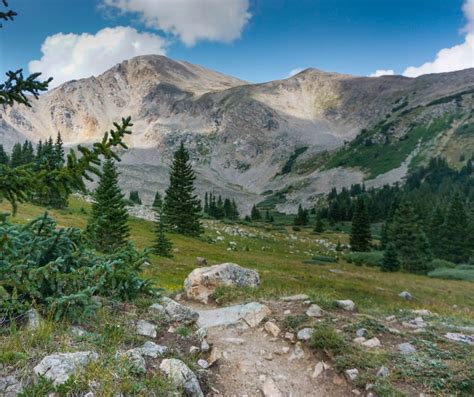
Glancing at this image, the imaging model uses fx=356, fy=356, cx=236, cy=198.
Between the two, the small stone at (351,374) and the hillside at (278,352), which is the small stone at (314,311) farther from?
the small stone at (351,374)

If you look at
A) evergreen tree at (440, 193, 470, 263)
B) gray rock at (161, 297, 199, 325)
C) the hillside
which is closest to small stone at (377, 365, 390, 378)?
the hillside

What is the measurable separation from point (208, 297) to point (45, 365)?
8398 millimetres

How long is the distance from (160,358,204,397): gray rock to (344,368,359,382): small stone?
9.45 ft

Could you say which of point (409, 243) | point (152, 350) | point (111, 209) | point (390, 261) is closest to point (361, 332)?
point (152, 350)

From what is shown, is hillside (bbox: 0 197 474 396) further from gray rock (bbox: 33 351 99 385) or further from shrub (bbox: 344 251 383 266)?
shrub (bbox: 344 251 383 266)

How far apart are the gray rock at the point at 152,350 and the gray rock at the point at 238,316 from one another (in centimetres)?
269

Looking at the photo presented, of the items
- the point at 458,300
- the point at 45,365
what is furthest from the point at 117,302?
the point at 458,300

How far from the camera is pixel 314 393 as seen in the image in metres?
6.84

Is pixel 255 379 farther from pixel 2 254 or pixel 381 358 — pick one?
pixel 2 254

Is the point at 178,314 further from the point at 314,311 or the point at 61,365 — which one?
the point at 61,365

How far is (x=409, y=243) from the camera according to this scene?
55.9m

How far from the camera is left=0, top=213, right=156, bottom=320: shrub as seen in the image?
6.37 m

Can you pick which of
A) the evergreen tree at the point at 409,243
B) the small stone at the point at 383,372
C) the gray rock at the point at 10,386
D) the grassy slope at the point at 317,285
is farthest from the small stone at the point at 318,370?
the evergreen tree at the point at 409,243

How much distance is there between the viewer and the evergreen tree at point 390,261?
51.4 meters
